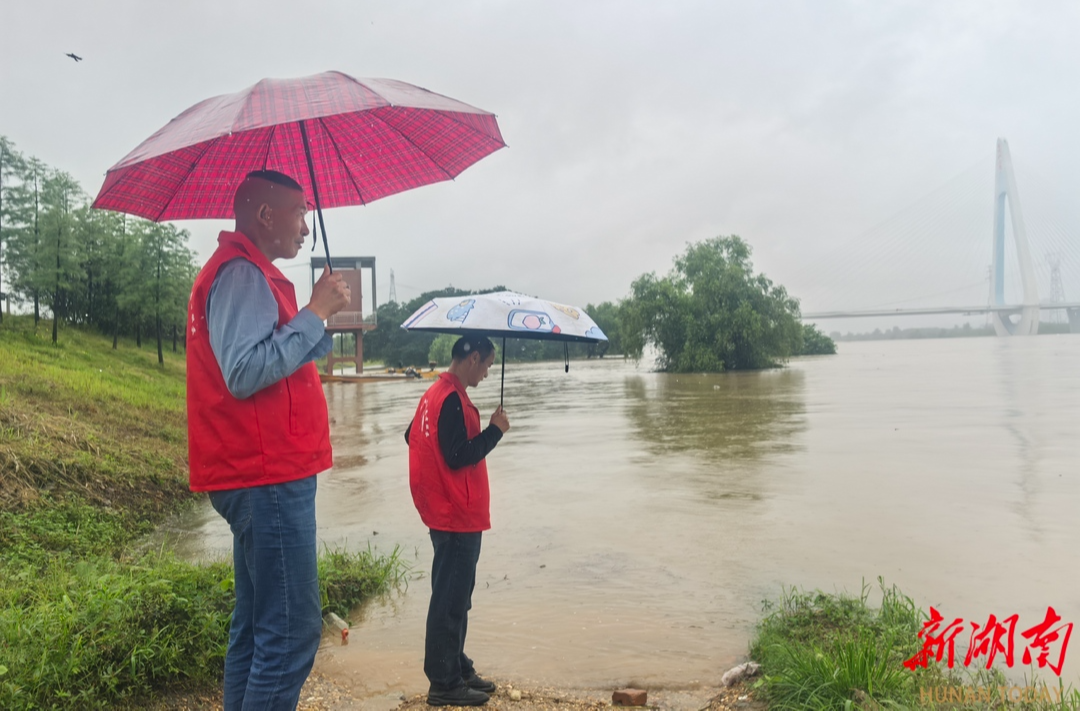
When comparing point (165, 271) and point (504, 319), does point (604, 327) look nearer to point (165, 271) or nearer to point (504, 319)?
point (165, 271)

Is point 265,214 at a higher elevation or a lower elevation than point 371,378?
higher

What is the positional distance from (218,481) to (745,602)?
3.69 metres

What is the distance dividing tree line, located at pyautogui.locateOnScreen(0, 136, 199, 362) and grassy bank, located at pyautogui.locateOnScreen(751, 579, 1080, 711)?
26858 millimetres

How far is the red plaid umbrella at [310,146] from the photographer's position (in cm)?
248

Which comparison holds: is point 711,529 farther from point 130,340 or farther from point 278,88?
point 130,340

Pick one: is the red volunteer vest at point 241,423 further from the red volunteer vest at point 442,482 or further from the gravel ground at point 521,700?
the gravel ground at point 521,700

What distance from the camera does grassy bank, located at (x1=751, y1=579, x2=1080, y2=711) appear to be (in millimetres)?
2738

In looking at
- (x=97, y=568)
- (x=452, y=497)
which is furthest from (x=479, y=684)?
(x=97, y=568)

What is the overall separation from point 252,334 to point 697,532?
5.18 metres

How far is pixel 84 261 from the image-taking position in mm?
29156

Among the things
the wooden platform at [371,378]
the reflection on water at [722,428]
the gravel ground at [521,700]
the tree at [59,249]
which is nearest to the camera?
the gravel ground at [521,700]

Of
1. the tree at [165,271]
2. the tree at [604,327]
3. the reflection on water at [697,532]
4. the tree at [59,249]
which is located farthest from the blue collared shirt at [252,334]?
the tree at [604,327]

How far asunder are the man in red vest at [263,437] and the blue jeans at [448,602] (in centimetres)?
101
